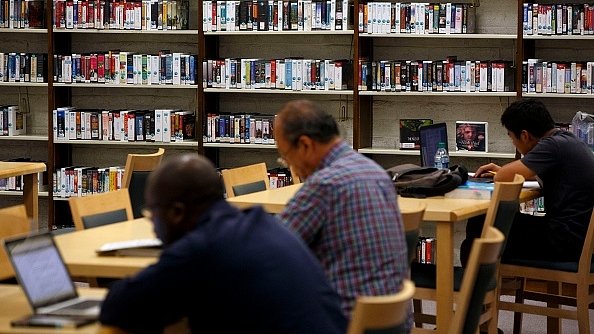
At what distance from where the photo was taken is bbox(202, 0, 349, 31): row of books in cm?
729

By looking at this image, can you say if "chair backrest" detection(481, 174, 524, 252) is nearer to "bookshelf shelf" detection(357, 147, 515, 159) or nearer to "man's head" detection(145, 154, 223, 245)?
"man's head" detection(145, 154, 223, 245)

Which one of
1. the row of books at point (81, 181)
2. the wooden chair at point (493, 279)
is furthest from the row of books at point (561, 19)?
the row of books at point (81, 181)

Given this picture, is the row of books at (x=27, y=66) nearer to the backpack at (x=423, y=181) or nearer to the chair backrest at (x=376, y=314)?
the backpack at (x=423, y=181)

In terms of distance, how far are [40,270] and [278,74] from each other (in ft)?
16.2

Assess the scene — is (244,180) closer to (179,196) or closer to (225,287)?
(179,196)

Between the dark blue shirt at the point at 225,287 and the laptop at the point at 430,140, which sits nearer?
the dark blue shirt at the point at 225,287

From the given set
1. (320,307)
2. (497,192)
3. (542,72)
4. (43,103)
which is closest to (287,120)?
(320,307)

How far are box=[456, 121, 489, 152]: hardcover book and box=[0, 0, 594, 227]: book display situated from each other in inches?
1.2

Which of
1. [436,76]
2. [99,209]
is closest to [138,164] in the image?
[99,209]

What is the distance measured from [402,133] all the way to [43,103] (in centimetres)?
298

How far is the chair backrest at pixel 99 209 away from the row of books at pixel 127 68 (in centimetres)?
341

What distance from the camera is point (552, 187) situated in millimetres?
5242

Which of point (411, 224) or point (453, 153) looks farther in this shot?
point (453, 153)

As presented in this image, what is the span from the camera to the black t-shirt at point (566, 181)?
515 cm
